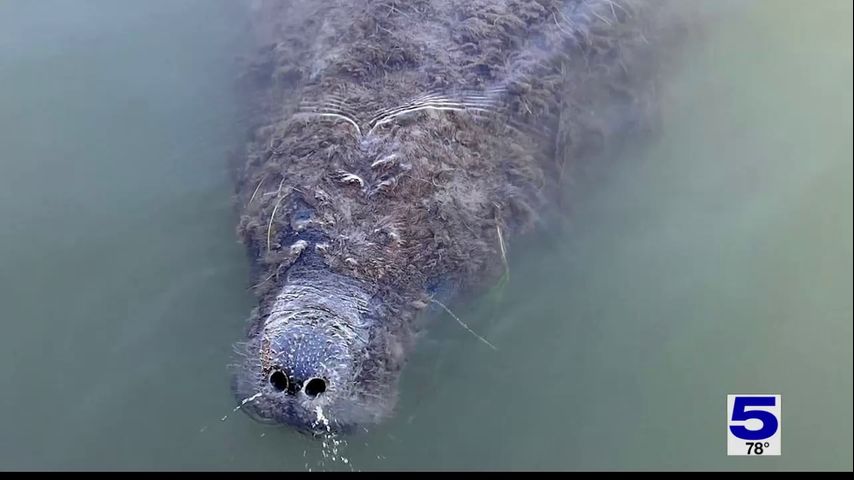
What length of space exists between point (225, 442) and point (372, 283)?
1397 millimetres

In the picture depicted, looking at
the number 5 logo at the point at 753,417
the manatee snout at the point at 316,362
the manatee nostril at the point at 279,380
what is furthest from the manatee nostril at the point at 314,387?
the number 5 logo at the point at 753,417

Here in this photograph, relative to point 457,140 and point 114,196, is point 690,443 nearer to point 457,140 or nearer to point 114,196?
point 457,140

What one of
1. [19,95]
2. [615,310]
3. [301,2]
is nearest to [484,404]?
[615,310]

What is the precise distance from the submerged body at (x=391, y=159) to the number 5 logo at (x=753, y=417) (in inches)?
72.7

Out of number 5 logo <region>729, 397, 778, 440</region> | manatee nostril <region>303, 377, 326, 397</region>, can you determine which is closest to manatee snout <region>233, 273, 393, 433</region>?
manatee nostril <region>303, 377, 326, 397</region>

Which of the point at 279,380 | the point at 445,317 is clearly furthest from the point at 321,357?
the point at 445,317

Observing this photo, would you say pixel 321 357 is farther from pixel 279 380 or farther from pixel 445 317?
pixel 445 317

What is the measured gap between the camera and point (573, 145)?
16.4 feet

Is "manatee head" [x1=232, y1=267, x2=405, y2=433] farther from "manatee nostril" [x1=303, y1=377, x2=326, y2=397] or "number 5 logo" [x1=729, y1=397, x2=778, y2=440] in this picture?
"number 5 logo" [x1=729, y1=397, x2=778, y2=440]

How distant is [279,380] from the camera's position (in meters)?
3.83

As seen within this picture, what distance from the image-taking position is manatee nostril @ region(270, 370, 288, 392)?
380cm

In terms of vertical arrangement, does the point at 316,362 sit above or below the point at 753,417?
below

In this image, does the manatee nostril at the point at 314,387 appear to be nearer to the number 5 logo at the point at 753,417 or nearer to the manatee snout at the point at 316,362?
the manatee snout at the point at 316,362

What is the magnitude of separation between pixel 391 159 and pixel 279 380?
1.38 meters
